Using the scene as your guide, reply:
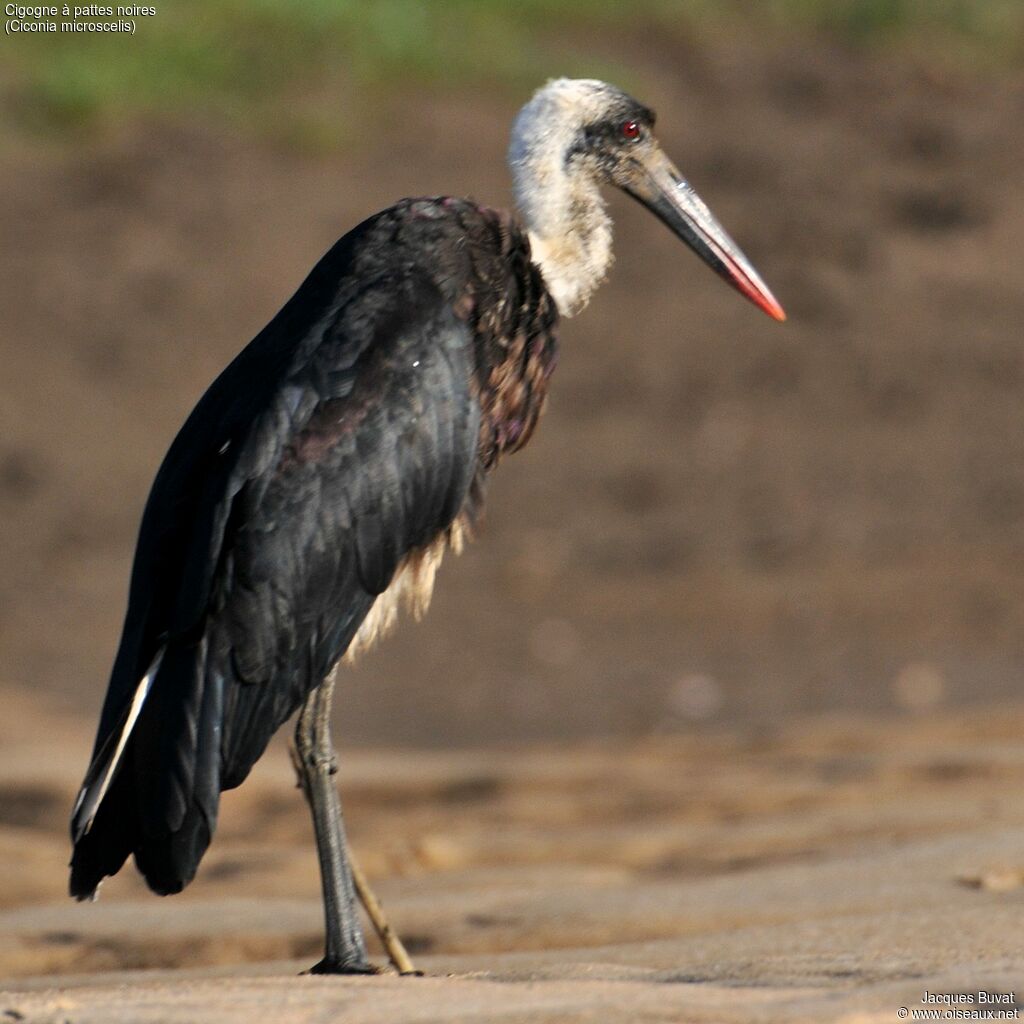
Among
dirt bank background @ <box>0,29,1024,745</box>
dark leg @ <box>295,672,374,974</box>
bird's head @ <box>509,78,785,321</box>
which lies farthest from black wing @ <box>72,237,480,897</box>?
dirt bank background @ <box>0,29,1024,745</box>

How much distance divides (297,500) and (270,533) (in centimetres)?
8

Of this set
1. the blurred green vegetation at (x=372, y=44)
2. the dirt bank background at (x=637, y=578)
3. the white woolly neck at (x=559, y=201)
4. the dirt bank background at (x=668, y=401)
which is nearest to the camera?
the dirt bank background at (x=637, y=578)

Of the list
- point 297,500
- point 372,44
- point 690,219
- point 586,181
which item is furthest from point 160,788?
point 372,44

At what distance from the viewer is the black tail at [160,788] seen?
3.62 metres

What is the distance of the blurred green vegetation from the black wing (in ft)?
30.1

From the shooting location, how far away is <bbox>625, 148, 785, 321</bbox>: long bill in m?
4.83

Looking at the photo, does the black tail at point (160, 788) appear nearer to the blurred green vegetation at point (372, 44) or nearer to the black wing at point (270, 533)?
the black wing at point (270, 533)

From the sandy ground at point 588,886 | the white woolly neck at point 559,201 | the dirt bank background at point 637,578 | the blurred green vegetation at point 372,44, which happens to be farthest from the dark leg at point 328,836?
the blurred green vegetation at point 372,44

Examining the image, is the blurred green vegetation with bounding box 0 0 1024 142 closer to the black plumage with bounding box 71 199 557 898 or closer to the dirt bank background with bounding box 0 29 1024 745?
the dirt bank background with bounding box 0 29 1024 745

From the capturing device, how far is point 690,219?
4.90 meters

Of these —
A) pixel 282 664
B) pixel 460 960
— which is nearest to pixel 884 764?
pixel 460 960

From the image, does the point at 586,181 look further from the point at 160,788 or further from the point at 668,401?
the point at 668,401

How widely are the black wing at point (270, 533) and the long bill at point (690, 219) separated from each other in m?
0.88

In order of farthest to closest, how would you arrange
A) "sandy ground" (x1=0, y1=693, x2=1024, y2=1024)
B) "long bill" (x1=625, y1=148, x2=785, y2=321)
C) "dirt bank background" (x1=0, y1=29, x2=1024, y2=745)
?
1. "dirt bank background" (x1=0, y1=29, x2=1024, y2=745)
2. "long bill" (x1=625, y1=148, x2=785, y2=321)
3. "sandy ground" (x1=0, y1=693, x2=1024, y2=1024)
